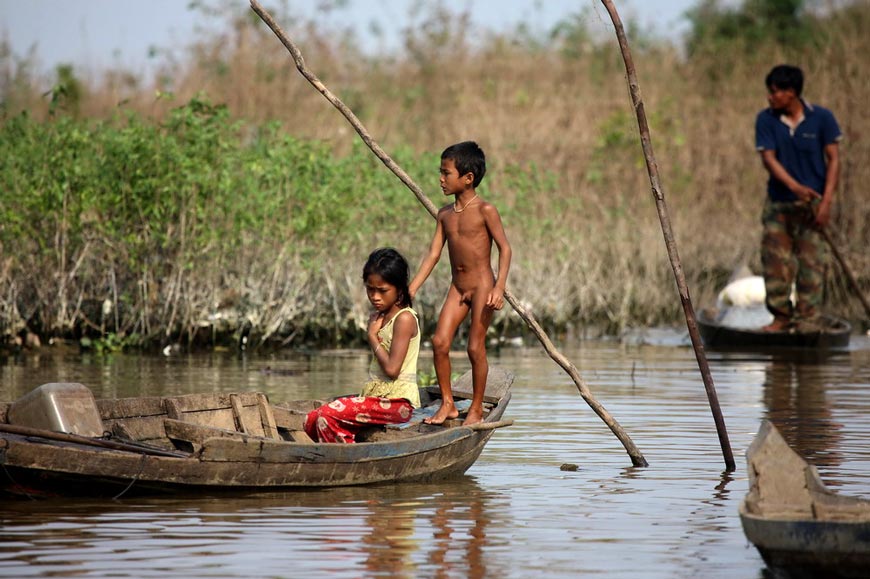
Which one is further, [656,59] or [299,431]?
[656,59]

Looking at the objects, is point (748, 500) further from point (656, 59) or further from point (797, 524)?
point (656, 59)

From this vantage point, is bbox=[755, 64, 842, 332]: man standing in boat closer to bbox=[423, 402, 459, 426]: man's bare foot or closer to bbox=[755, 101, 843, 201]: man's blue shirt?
bbox=[755, 101, 843, 201]: man's blue shirt

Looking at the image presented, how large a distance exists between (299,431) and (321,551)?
2080mm

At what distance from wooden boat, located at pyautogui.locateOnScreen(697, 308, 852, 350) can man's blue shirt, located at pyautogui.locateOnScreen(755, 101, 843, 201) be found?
1511 millimetres

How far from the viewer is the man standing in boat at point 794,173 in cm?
1167

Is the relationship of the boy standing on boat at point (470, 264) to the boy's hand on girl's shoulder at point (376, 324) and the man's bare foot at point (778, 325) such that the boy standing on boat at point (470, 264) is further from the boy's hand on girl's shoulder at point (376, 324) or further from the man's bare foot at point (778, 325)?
the man's bare foot at point (778, 325)

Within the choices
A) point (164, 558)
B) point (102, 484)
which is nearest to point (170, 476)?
point (102, 484)

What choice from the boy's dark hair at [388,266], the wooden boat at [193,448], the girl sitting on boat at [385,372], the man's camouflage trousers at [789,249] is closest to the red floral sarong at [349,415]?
the girl sitting on boat at [385,372]

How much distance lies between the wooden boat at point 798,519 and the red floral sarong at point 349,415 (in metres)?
2.27

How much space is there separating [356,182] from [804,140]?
3.79m

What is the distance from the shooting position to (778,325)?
43.0 ft

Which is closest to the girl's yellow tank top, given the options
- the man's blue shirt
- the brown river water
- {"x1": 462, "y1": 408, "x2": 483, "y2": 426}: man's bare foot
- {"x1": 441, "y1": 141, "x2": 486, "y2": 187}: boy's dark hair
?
{"x1": 462, "y1": 408, "x2": 483, "y2": 426}: man's bare foot

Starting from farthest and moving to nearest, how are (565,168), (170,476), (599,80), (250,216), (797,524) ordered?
(599,80)
(565,168)
(250,216)
(170,476)
(797,524)

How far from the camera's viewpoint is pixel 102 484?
6.14 metres
